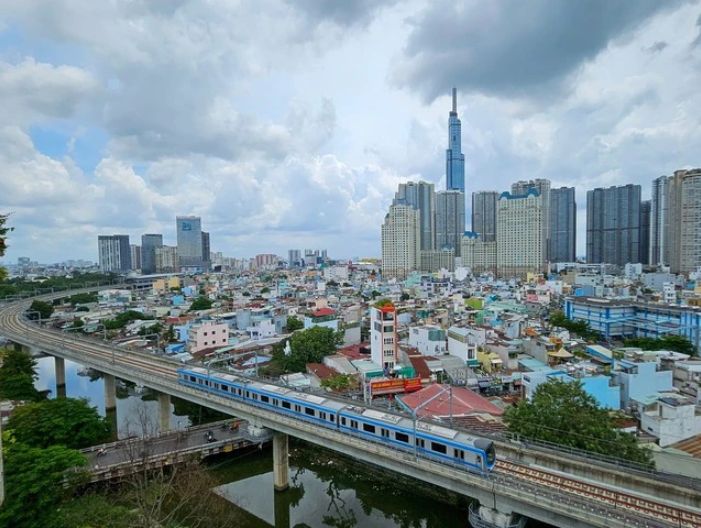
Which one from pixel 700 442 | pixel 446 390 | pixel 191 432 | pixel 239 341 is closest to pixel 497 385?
pixel 446 390

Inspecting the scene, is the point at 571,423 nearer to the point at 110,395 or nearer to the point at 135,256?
the point at 110,395

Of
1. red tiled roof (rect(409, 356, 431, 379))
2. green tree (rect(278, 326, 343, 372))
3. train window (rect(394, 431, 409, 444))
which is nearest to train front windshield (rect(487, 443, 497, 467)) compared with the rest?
train window (rect(394, 431, 409, 444))

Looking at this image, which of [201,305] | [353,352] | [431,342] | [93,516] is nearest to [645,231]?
[431,342]

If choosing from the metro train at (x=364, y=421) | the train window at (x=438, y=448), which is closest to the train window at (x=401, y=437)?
the metro train at (x=364, y=421)

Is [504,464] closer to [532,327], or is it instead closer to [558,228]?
[532,327]

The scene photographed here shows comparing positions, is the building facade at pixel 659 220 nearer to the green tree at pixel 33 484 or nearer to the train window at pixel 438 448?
Answer: the train window at pixel 438 448

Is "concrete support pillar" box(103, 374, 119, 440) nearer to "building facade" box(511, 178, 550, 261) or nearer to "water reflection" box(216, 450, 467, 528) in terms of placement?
"water reflection" box(216, 450, 467, 528)
